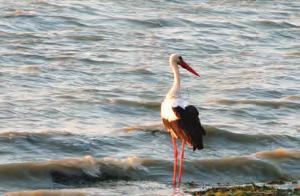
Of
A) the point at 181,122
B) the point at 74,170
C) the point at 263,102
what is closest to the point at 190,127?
the point at 181,122

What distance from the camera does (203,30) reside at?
23703 mm

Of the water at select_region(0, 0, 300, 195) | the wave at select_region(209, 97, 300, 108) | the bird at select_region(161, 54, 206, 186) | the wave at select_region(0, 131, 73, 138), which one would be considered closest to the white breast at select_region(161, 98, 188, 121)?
the bird at select_region(161, 54, 206, 186)

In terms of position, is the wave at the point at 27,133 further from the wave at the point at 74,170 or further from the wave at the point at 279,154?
the wave at the point at 279,154

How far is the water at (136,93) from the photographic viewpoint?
12188 mm

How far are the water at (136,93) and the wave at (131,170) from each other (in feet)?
0.05

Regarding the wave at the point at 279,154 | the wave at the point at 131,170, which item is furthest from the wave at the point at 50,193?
the wave at the point at 279,154

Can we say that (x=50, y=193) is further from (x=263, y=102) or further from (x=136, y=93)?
(x=263, y=102)

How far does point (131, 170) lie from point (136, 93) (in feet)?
15.8

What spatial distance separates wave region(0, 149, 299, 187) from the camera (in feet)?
38.2

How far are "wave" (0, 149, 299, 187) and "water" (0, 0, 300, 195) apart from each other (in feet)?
0.05

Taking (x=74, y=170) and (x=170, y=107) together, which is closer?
(x=170, y=107)

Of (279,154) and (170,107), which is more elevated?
(170,107)

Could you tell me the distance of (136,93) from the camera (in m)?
16.8

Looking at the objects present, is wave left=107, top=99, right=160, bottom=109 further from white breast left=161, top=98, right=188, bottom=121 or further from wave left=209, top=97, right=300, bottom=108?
white breast left=161, top=98, right=188, bottom=121
